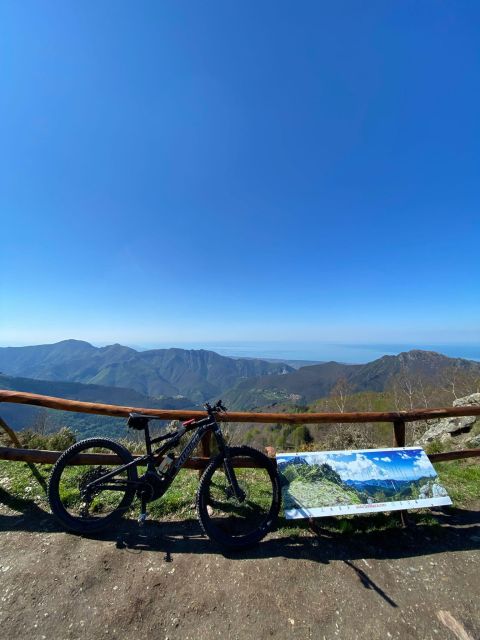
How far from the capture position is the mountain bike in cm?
395

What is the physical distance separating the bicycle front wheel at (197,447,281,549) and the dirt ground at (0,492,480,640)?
20cm

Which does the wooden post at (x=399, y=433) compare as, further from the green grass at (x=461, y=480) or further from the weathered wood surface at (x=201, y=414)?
the green grass at (x=461, y=480)

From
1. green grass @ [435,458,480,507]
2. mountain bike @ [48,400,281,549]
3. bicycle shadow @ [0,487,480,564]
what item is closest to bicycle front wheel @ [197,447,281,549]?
mountain bike @ [48,400,281,549]

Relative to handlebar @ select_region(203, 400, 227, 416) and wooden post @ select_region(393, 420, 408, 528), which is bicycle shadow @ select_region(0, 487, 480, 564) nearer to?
wooden post @ select_region(393, 420, 408, 528)

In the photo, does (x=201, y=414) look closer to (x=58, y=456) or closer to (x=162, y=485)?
(x=162, y=485)

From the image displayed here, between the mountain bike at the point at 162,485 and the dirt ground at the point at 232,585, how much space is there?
0.24 metres

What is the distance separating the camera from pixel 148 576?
3375 millimetres

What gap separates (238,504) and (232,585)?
111 centimetres

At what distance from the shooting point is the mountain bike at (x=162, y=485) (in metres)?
3.95

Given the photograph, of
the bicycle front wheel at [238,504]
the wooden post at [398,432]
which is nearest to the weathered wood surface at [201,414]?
the wooden post at [398,432]

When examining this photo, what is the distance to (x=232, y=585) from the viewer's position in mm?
3299

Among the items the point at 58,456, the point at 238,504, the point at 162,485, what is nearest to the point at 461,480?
the point at 238,504

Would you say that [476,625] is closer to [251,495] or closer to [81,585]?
[251,495]

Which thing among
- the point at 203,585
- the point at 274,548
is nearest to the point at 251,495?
the point at 274,548
